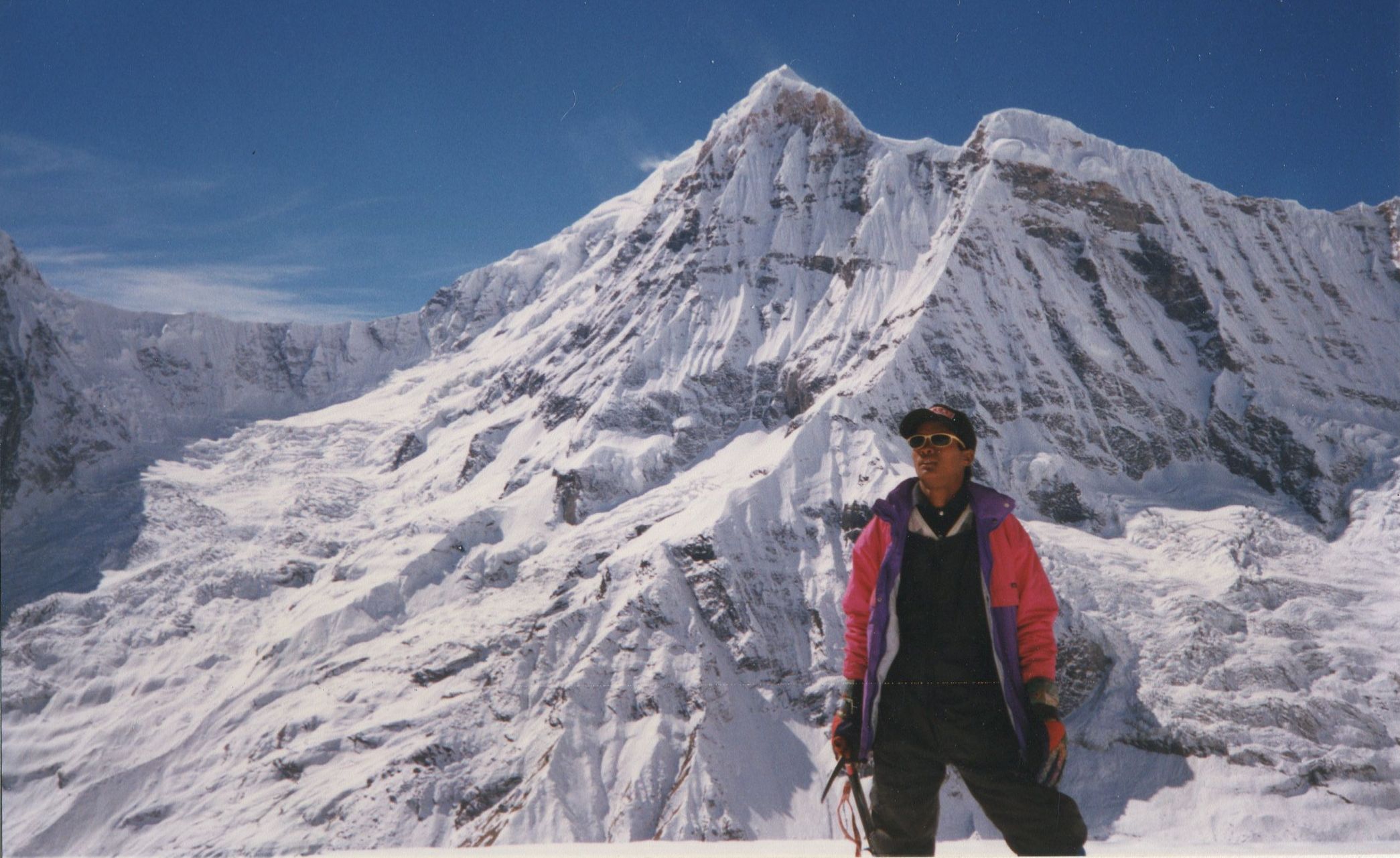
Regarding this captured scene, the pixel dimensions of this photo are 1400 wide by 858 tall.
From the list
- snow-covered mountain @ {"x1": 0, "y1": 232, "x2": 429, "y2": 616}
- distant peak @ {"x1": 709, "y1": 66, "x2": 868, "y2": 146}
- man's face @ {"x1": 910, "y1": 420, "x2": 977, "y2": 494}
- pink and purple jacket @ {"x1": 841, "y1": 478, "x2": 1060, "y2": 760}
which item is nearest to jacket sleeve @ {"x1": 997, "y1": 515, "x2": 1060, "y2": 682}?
pink and purple jacket @ {"x1": 841, "y1": 478, "x2": 1060, "y2": 760}

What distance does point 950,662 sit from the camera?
18.2ft

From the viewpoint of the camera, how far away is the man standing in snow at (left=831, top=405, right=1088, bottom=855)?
17.6ft

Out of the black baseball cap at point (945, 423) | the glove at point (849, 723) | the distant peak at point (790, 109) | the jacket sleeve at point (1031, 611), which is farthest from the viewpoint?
the distant peak at point (790, 109)

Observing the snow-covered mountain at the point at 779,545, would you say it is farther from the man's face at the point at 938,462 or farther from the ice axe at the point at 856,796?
the man's face at the point at 938,462

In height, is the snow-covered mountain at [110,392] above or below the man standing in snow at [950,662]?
above

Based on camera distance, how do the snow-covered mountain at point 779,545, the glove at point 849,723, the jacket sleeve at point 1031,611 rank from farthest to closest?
1. the snow-covered mountain at point 779,545
2. the glove at point 849,723
3. the jacket sleeve at point 1031,611

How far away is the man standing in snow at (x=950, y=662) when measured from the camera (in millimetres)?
5371

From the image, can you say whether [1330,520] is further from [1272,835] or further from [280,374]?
[280,374]

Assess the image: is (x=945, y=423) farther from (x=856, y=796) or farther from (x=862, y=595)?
(x=856, y=796)

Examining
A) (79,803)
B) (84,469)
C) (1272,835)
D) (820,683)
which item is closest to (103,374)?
(84,469)

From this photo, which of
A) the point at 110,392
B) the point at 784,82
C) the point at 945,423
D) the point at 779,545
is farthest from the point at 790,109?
the point at 945,423

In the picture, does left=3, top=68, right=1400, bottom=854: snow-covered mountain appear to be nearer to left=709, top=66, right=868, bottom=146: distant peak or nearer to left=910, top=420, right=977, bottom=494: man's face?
left=709, top=66, right=868, bottom=146: distant peak

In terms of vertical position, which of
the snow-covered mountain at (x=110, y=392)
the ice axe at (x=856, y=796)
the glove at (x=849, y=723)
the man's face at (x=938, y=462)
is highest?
the snow-covered mountain at (x=110, y=392)

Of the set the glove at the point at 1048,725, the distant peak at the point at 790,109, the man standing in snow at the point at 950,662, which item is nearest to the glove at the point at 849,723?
the man standing in snow at the point at 950,662
